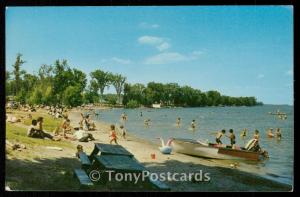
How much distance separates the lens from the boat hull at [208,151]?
837 centimetres

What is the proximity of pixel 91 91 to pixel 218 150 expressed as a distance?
2.47m

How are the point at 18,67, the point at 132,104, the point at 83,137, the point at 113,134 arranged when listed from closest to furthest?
the point at 18,67 → the point at 113,134 → the point at 83,137 → the point at 132,104

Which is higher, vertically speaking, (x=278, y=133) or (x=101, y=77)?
(x=101, y=77)

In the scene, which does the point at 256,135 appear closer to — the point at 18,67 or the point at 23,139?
the point at 23,139

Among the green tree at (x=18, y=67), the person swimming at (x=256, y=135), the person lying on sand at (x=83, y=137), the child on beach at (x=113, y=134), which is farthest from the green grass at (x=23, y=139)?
the person swimming at (x=256, y=135)

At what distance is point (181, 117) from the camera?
850cm

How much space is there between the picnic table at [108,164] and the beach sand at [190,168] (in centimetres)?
9

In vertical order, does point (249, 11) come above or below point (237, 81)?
above

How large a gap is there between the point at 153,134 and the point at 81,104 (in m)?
1.45

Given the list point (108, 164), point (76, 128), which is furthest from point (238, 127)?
point (76, 128)

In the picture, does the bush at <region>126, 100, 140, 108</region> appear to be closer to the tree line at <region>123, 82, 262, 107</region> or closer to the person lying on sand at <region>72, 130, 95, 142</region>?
the tree line at <region>123, 82, 262, 107</region>

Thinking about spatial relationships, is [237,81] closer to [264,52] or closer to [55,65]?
[264,52]

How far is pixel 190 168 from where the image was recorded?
834 cm
